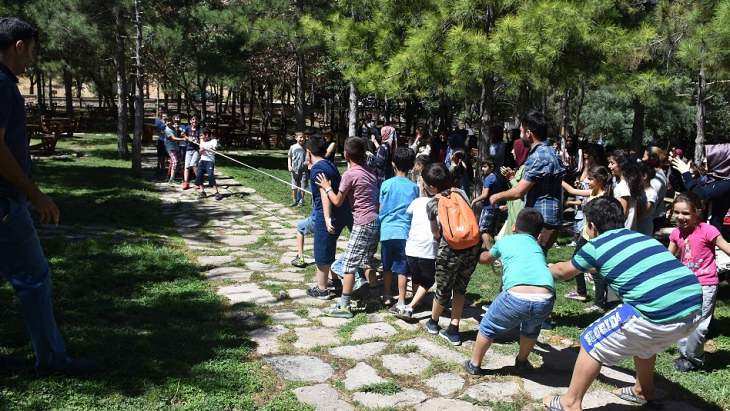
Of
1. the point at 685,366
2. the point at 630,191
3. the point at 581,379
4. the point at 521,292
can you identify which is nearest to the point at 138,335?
the point at 521,292

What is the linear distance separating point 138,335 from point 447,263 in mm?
2248

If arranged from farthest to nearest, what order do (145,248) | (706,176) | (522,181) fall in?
(145,248)
(706,176)
(522,181)

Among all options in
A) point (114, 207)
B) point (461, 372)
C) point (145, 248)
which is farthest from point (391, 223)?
point (114, 207)

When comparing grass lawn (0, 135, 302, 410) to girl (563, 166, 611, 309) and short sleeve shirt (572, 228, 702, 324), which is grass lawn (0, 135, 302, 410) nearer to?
short sleeve shirt (572, 228, 702, 324)

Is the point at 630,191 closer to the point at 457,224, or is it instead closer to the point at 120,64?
the point at 457,224

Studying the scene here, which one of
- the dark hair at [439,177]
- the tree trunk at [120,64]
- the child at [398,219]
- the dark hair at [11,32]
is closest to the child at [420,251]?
the child at [398,219]

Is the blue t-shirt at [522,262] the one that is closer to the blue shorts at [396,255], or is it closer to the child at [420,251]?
the child at [420,251]

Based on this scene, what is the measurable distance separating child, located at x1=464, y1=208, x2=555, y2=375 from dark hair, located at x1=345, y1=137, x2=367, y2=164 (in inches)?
64.1

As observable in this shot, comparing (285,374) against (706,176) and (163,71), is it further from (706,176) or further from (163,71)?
(163,71)

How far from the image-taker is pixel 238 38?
1747cm

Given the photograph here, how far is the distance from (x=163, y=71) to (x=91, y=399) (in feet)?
72.2

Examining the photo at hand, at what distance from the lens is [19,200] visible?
3.02 m

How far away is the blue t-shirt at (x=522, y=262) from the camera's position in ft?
11.8

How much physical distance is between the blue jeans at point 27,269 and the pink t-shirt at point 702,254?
405 cm
